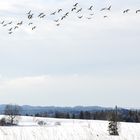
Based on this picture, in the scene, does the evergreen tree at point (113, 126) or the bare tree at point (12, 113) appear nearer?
the evergreen tree at point (113, 126)

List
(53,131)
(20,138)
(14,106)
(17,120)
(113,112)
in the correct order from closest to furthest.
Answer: (20,138) → (53,131) → (113,112) → (17,120) → (14,106)

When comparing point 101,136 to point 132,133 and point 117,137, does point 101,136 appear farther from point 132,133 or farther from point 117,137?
point 132,133

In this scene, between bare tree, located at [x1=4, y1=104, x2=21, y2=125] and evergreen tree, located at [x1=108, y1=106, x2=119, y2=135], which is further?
bare tree, located at [x1=4, y1=104, x2=21, y2=125]

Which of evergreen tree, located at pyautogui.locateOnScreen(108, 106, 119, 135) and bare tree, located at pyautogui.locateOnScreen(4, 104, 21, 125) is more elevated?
bare tree, located at pyautogui.locateOnScreen(4, 104, 21, 125)

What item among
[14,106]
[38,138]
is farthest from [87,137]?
[14,106]

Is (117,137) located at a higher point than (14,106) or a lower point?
lower

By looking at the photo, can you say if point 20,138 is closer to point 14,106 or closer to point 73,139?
point 73,139

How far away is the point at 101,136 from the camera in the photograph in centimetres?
9631

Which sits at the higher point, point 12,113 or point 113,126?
point 12,113

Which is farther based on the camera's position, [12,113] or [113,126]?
[12,113]

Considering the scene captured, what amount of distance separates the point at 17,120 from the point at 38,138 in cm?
8071

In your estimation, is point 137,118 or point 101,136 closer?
point 101,136

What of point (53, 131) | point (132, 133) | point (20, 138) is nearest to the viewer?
point (20, 138)

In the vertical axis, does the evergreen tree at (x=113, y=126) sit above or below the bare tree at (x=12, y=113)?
below
